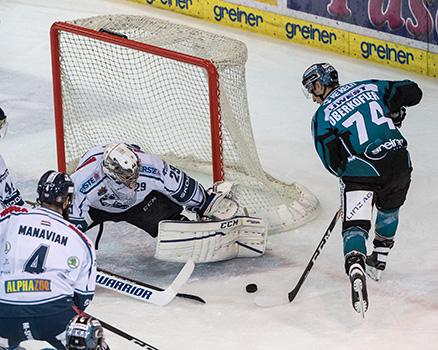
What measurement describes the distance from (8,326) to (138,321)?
3.69 ft

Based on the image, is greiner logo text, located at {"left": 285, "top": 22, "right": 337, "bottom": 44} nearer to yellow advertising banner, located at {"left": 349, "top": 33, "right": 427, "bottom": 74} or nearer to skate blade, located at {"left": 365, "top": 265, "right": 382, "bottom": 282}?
yellow advertising banner, located at {"left": 349, "top": 33, "right": 427, "bottom": 74}

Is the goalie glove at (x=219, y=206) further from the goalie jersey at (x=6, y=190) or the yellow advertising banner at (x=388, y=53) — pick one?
the yellow advertising banner at (x=388, y=53)

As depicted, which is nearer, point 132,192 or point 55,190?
point 55,190

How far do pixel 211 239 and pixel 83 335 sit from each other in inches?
81.1

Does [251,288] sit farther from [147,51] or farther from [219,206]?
[147,51]

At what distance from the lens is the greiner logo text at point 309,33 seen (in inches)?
342

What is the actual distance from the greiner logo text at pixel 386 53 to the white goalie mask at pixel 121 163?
3.13m

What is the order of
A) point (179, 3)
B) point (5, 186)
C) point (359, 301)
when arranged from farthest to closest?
1. point (179, 3)
2. point (5, 186)
3. point (359, 301)

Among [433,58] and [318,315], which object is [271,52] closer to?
[433,58]

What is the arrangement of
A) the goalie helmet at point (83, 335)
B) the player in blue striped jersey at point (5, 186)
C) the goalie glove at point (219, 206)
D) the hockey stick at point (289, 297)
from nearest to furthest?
1. the goalie helmet at point (83, 335)
2. the hockey stick at point (289, 297)
3. the player in blue striped jersey at point (5, 186)
4. the goalie glove at point (219, 206)

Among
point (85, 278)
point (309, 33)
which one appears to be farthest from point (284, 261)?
point (309, 33)

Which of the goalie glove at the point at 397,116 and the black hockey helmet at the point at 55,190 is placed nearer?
the black hockey helmet at the point at 55,190

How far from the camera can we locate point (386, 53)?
8.41m

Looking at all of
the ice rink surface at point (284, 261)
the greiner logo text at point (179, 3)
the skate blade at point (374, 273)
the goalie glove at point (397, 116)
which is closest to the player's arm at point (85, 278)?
the ice rink surface at point (284, 261)
